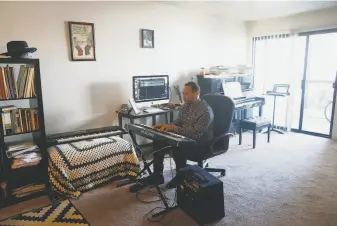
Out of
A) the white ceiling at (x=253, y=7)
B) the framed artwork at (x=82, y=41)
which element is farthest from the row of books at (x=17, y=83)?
the white ceiling at (x=253, y=7)

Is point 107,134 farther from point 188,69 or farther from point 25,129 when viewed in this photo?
point 188,69

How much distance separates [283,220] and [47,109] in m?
2.80

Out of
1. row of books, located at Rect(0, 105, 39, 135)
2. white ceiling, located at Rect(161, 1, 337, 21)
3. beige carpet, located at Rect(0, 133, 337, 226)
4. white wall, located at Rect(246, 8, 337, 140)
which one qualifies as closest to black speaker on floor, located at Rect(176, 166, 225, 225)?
beige carpet, located at Rect(0, 133, 337, 226)

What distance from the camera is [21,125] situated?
2.56 metres

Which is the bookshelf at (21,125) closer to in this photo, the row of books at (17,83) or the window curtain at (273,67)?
the row of books at (17,83)

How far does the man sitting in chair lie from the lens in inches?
103

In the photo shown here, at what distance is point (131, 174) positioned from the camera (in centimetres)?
300

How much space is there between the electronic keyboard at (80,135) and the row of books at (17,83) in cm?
57

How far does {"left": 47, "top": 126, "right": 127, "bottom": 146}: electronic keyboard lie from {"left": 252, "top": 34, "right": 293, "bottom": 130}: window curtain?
11.2 feet

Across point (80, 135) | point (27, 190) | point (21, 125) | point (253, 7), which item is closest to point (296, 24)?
point (253, 7)

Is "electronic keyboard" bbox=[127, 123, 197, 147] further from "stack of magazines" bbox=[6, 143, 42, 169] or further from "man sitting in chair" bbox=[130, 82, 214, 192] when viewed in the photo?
"stack of magazines" bbox=[6, 143, 42, 169]

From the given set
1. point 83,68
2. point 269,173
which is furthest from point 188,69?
point 269,173

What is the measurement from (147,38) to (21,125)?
2.13 m

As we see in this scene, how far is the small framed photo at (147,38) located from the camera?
3.82 m
